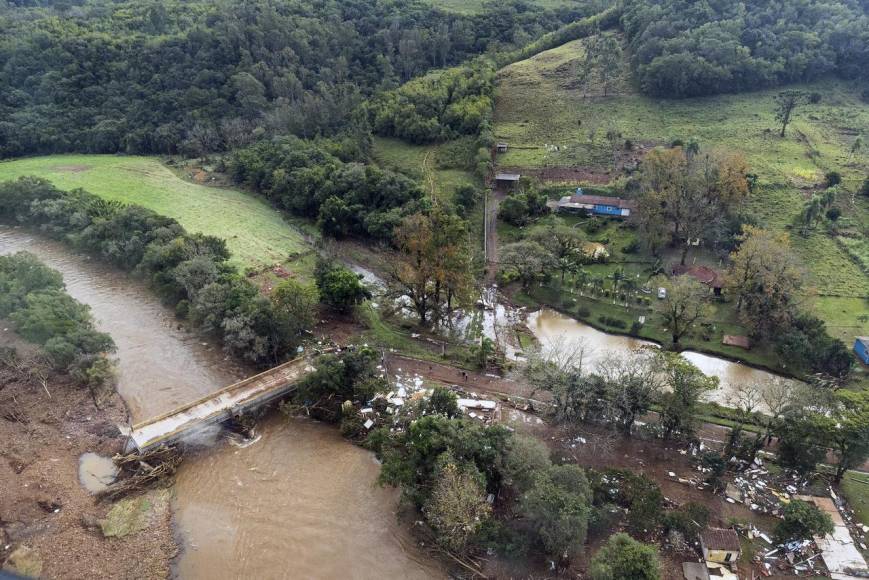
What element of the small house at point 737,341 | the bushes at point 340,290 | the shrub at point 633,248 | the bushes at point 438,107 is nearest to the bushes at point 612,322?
the small house at point 737,341

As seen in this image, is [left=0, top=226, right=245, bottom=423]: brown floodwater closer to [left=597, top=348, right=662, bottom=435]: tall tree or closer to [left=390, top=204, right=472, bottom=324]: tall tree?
[left=390, top=204, right=472, bottom=324]: tall tree

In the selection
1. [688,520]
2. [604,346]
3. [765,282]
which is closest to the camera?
[688,520]

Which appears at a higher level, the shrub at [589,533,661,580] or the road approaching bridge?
the shrub at [589,533,661,580]

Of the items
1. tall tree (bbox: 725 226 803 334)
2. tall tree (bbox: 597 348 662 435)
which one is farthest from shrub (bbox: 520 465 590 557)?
tall tree (bbox: 725 226 803 334)

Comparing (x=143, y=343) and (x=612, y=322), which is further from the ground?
(x=612, y=322)

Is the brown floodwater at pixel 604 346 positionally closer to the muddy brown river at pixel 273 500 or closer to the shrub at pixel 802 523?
the shrub at pixel 802 523

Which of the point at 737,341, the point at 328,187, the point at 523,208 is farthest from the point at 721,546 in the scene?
the point at 328,187

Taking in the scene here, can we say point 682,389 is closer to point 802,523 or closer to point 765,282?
point 802,523
